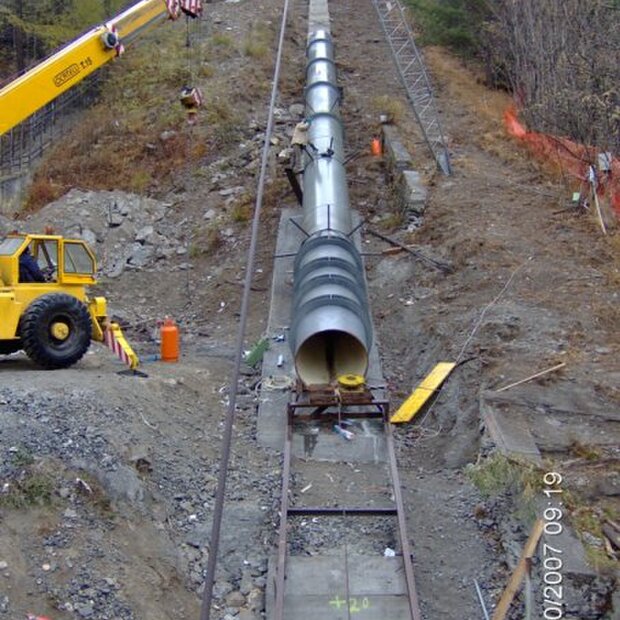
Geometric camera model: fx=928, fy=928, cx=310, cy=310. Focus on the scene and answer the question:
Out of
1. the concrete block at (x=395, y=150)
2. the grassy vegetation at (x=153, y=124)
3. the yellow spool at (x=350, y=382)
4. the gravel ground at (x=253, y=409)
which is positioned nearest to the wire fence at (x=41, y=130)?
the grassy vegetation at (x=153, y=124)

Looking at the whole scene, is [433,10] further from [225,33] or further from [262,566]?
[262,566]

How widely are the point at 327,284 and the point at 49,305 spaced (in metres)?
3.78

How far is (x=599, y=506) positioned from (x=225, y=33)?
917 inches

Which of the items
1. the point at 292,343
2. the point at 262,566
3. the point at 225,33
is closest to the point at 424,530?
the point at 262,566

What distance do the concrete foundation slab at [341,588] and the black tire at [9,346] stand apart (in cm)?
525

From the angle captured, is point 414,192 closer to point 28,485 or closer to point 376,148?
point 376,148

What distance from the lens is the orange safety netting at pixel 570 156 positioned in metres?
17.4

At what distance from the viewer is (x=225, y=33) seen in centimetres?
2908

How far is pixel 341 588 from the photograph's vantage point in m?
8.42

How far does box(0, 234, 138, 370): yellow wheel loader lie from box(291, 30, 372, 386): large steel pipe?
2509 millimetres

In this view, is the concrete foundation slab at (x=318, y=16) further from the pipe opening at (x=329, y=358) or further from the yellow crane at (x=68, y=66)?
the pipe opening at (x=329, y=358)

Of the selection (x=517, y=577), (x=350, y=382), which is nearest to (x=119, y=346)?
(x=350, y=382)

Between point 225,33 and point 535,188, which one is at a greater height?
point 225,33

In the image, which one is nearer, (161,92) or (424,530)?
(424,530)
